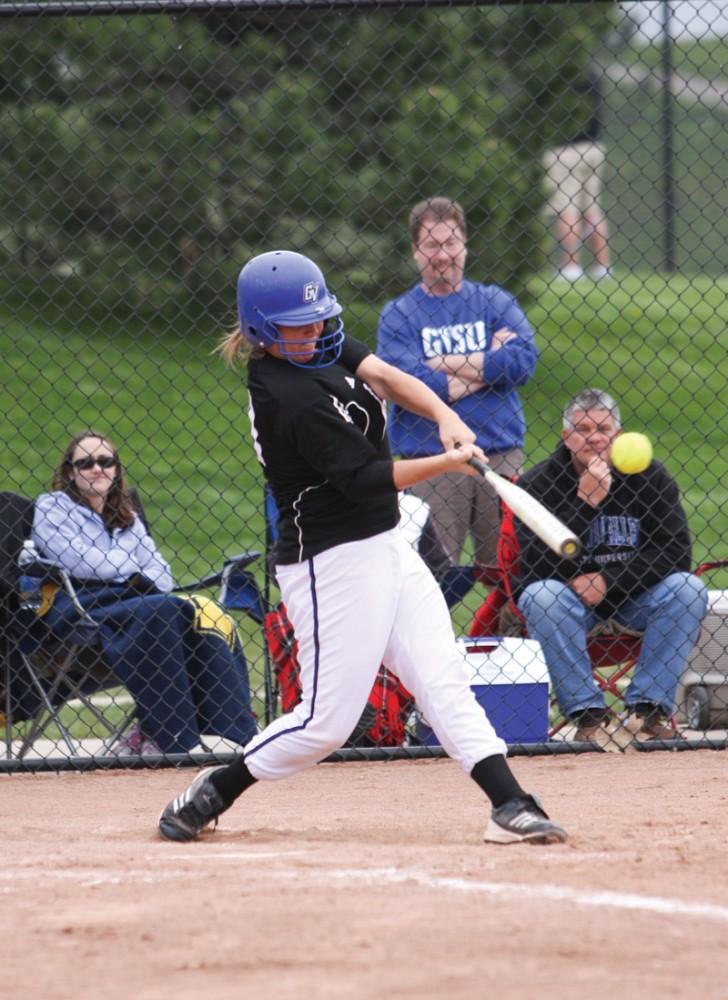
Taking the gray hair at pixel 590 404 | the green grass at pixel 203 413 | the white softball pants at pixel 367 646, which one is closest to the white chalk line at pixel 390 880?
the white softball pants at pixel 367 646

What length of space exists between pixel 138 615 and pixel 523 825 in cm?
227

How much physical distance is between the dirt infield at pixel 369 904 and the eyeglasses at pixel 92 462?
151 centimetres

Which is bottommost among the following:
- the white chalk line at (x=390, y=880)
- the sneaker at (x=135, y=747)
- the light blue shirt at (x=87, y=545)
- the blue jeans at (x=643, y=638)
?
the sneaker at (x=135, y=747)

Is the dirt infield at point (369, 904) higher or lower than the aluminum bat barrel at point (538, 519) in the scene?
lower

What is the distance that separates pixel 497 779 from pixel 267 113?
7.38 meters

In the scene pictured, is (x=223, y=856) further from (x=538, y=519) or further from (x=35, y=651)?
(x=35, y=651)

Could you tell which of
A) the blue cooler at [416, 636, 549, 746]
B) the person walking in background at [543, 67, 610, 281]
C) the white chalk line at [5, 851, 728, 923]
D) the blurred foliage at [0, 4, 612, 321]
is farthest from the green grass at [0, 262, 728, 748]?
the white chalk line at [5, 851, 728, 923]

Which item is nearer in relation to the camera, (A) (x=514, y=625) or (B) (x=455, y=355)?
(B) (x=455, y=355)

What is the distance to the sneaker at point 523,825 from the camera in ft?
13.5

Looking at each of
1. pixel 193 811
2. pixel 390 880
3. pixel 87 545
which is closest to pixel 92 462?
pixel 87 545

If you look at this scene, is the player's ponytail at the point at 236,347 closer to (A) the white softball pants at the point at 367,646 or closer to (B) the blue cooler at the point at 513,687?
(A) the white softball pants at the point at 367,646

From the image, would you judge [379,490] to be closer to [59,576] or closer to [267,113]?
[59,576]

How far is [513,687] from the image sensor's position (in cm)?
594

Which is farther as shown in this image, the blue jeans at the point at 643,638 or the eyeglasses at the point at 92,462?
the eyeglasses at the point at 92,462
